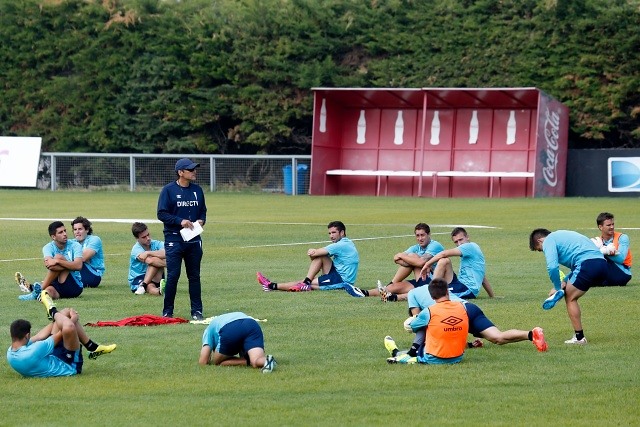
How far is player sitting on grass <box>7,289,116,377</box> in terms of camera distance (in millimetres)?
11320

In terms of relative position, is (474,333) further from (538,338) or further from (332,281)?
(332,281)

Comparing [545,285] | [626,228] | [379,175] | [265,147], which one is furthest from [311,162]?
[545,285]

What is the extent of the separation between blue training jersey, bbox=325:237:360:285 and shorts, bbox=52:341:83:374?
7.63 meters

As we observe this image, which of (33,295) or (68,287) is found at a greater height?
(68,287)

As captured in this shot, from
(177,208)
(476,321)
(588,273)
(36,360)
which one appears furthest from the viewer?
(177,208)

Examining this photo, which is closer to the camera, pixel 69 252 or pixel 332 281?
pixel 69 252

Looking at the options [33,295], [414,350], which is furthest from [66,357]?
[33,295]

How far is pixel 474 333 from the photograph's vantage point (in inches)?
507

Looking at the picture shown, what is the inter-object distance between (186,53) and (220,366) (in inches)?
1718

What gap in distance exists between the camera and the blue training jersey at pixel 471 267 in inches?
673

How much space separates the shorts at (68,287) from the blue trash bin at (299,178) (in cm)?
3062

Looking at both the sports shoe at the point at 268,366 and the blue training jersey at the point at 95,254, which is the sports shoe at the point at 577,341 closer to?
the sports shoe at the point at 268,366

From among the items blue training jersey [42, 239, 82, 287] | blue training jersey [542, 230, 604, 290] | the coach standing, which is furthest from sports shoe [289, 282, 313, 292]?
blue training jersey [542, 230, 604, 290]

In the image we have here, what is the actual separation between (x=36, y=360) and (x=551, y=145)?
35.4 meters
